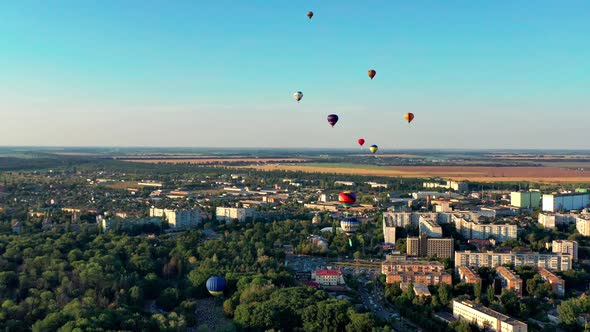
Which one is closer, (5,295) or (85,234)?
(5,295)

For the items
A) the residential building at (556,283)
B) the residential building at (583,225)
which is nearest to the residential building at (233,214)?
the residential building at (583,225)

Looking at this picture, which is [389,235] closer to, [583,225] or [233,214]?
[233,214]

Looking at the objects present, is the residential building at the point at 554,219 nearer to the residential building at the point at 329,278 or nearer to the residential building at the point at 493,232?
the residential building at the point at 493,232

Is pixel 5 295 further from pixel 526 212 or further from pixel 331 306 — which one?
pixel 526 212

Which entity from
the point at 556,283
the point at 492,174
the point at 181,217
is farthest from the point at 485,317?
the point at 492,174

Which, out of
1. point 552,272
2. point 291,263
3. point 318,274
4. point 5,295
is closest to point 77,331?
point 5,295

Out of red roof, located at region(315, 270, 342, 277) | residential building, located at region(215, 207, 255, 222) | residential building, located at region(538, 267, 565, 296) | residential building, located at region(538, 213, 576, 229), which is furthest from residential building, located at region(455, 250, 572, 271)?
residential building, located at region(215, 207, 255, 222)
